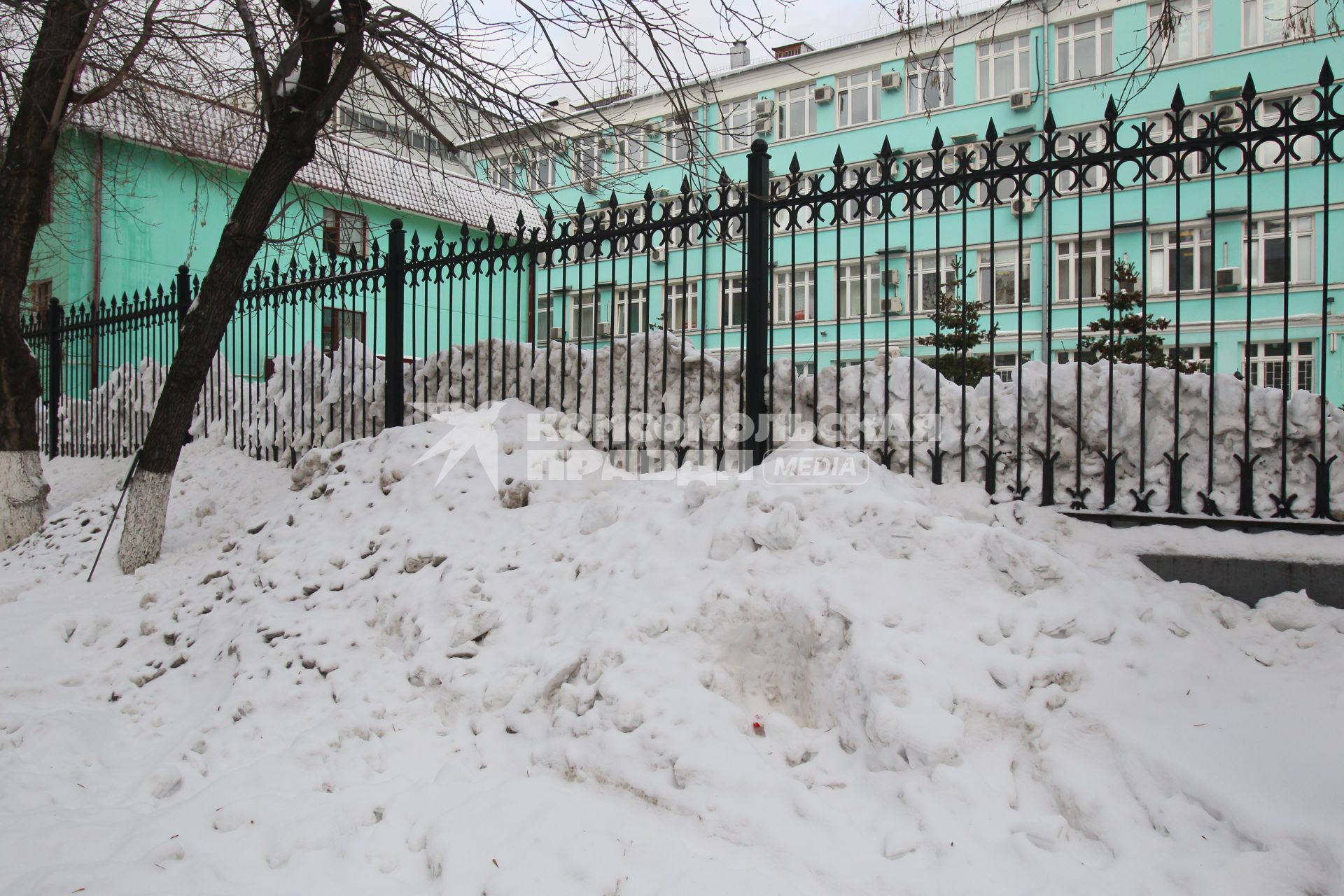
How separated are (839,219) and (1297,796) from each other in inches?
140

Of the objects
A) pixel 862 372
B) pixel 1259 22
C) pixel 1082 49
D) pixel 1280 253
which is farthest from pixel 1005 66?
pixel 862 372

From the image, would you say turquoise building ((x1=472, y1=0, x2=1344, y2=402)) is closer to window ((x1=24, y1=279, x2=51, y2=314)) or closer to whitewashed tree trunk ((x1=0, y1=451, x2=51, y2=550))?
whitewashed tree trunk ((x1=0, y1=451, x2=51, y2=550))

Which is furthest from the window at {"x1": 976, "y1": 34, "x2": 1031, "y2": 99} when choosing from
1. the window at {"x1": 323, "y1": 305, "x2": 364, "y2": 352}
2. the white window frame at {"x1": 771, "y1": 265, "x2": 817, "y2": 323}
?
the window at {"x1": 323, "y1": 305, "x2": 364, "y2": 352}

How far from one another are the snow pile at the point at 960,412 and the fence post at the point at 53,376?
24.5 feet

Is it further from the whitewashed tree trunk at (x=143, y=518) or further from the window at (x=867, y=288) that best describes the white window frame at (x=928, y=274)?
the whitewashed tree trunk at (x=143, y=518)

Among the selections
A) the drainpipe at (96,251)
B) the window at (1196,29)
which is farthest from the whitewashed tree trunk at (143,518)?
the window at (1196,29)

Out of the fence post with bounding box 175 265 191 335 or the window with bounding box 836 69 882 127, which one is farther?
the window with bounding box 836 69 882 127

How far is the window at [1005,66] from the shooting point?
22.1 m

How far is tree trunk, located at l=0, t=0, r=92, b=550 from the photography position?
760 cm

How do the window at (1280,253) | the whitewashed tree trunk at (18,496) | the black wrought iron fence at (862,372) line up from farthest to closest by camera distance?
the window at (1280,253) → the whitewashed tree trunk at (18,496) → the black wrought iron fence at (862,372)

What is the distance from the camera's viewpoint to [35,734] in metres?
3.96

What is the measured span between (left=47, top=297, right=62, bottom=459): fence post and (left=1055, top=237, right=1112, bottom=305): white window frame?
20.2 metres

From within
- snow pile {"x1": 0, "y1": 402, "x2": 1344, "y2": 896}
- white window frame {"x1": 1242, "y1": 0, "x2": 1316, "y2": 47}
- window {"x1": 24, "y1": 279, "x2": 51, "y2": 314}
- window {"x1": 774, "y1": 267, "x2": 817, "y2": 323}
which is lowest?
snow pile {"x1": 0, "y1": 402, "x2": 1344, "y2": 896}

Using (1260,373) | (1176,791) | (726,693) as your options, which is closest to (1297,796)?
(1176,791)
